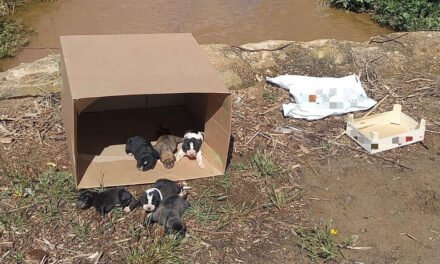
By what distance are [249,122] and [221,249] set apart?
1.50m

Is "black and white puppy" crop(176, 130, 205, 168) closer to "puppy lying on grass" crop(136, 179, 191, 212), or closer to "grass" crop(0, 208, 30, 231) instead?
"puppy lying on grass" crop(136, 179, 191, 212)

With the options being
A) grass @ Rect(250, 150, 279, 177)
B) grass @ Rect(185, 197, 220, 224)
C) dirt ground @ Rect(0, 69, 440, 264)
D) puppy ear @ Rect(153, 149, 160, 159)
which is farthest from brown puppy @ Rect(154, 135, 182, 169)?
grass @ Rect(250, 150, 279, 177)

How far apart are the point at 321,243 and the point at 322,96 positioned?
186cm

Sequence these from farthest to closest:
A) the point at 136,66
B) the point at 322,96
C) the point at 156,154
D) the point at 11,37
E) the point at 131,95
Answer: the point at 11,37, the point at 322,96, the point at 156,154, the point at 131,95, the point at 136,66

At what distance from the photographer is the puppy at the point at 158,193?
10.6 feet

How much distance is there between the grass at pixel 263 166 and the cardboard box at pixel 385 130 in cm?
69

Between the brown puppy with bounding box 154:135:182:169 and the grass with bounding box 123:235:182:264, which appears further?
the brown puppy with bounding box 154:135:182:169

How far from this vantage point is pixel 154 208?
3248mm

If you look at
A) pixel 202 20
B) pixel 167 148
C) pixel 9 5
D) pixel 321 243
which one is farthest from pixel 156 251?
pixel 9 5

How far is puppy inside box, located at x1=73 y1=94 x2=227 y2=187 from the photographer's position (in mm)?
3693

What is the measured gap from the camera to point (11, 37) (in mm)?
7078

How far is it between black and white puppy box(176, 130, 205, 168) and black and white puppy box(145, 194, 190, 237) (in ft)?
1.65

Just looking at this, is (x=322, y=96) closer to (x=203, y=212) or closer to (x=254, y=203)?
(x=254, y=203)

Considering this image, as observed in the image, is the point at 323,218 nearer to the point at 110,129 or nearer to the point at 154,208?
the point at 154,208
